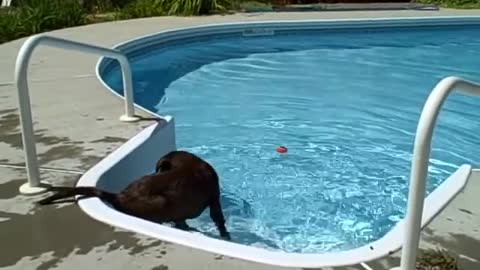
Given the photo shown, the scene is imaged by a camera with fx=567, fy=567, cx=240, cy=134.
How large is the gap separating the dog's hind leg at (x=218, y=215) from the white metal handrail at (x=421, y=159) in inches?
71.8

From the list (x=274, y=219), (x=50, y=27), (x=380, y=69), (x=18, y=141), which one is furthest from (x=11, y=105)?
(x=380, y=69)

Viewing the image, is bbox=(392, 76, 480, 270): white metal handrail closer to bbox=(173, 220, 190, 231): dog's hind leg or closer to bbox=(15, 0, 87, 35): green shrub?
bbox=(173, 220, 190, 231): dog's hind leg

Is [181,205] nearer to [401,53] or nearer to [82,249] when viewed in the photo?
[82,249]

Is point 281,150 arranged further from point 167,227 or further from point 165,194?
point 167,227

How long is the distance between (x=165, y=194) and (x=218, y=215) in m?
0.57

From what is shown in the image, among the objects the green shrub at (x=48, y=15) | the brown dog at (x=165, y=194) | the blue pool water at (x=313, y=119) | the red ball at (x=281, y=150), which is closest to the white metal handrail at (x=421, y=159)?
the brown dog at (x=165, y=194)

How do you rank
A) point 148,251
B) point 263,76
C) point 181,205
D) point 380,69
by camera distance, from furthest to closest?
point 380,69 < point 263,76 < point 181,205 < point 148,251

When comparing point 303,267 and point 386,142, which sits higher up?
point 303,267

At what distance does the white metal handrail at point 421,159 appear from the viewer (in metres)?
2.01

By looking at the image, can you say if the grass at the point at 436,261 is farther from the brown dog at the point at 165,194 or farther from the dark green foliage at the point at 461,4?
the dark green foliage at the point at 461,4

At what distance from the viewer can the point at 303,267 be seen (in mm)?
2707

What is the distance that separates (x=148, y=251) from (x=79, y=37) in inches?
293

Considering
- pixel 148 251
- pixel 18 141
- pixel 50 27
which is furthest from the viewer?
pixel 50 27

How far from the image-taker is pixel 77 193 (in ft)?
11.5
